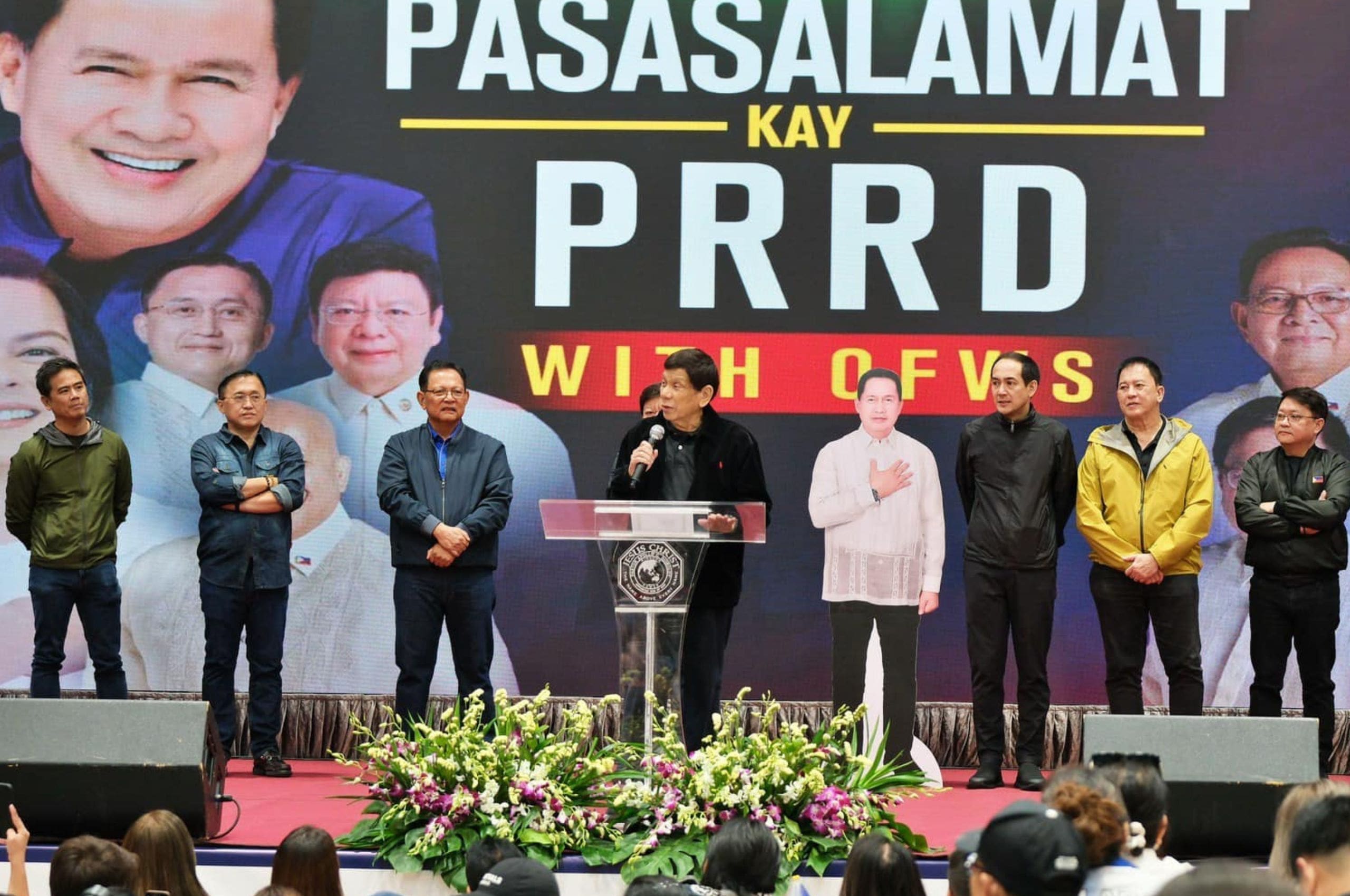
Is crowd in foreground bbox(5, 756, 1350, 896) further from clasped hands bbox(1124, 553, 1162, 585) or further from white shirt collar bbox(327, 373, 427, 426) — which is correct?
white shirt collar bbox(327, 373, 427, 426)

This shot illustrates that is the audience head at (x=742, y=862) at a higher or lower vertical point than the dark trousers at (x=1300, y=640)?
lower

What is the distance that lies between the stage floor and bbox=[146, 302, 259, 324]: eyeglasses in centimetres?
191

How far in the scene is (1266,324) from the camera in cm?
752

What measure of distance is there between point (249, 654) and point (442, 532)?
3.48 ft

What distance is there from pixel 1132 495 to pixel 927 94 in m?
2.09

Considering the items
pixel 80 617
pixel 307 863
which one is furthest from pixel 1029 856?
pixel 80 617

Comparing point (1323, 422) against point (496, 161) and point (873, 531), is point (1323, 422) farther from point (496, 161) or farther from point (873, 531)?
point (496, 161)

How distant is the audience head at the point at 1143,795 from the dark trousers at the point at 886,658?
2.83m

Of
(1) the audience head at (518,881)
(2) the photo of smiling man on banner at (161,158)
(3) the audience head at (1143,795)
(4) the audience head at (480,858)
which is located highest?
(2) the photo of smiling man on banner at (161,158)

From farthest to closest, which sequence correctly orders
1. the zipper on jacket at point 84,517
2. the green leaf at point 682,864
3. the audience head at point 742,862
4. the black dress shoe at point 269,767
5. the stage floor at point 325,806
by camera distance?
the black dress shoe at point 269,767 < the zipper on jacket at point 84,517 < the stage floor at point 325,806 < the green leaf at point 682,864 < the audience head at point 742,862

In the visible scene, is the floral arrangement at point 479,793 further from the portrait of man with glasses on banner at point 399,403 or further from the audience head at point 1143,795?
the portrait of man with glasses on banner at point 399,403

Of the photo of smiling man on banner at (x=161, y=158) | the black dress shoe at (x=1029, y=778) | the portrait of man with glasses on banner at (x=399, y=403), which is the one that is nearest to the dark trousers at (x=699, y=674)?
the black dress shoe at (x=1029, y=778)

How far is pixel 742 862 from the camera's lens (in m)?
3.89

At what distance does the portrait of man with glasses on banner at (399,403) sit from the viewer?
7.65 metres
